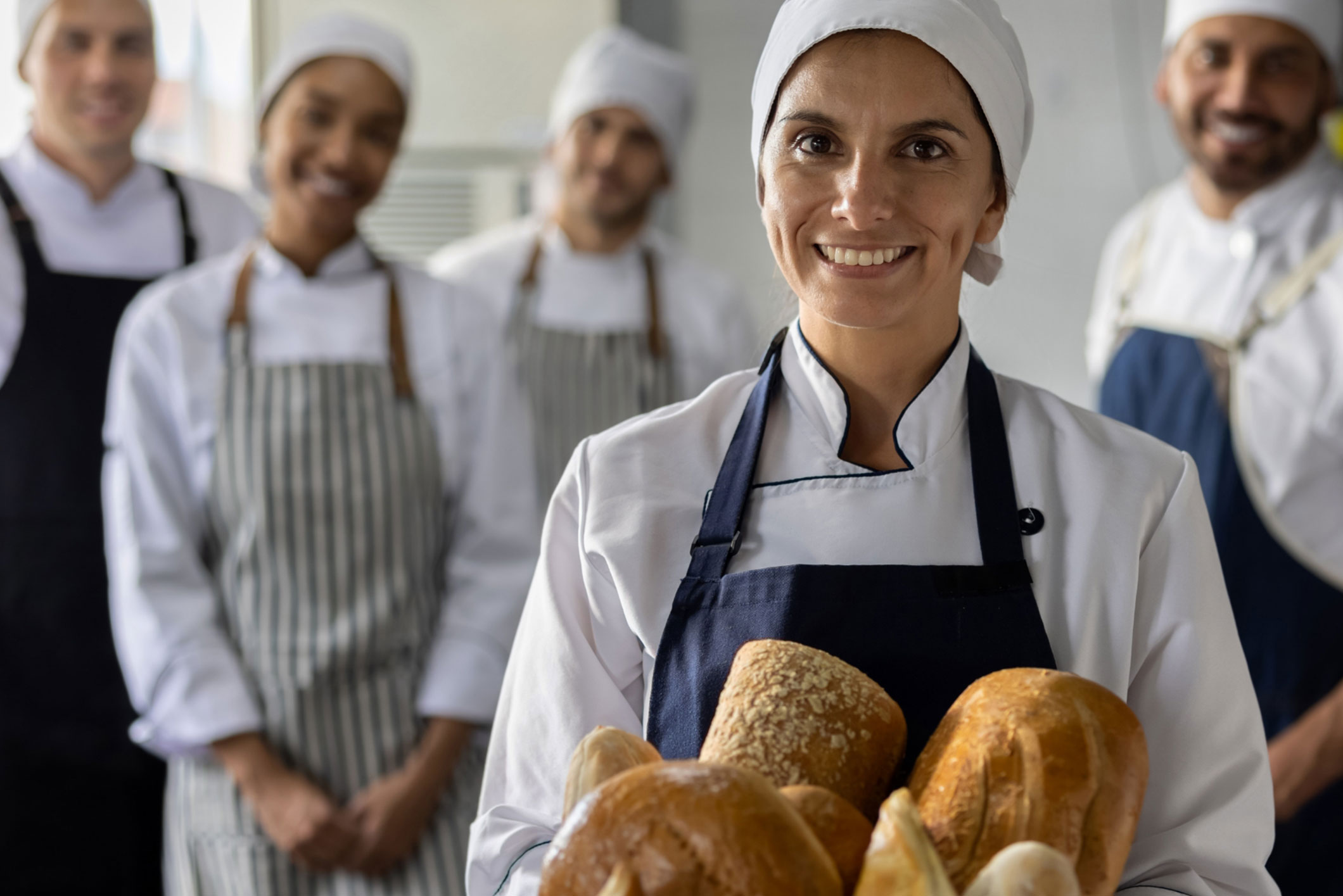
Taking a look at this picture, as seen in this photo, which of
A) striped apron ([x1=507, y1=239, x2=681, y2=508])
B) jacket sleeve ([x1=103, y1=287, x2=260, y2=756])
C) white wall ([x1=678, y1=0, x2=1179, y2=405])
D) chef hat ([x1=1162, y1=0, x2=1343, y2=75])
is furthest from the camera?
white wall ([x1=678, y1=0, x2=1179, y2=405])

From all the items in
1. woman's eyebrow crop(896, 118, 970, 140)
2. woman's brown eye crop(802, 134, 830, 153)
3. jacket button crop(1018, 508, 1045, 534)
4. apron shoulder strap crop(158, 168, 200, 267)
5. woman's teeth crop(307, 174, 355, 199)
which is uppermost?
woman's eyebrow crop(896, 118, 970, 140)

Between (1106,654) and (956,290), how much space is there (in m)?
0.32

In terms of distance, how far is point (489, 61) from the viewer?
10.3ft

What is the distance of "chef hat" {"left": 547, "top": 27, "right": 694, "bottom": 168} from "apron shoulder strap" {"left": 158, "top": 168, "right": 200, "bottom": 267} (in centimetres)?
79

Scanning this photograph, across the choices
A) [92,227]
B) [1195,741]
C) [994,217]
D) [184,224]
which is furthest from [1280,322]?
Answer: [92,227]

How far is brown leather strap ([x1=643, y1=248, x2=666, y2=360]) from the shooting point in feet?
8.27

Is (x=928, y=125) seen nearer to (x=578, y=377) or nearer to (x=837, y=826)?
(x=837, y=826)

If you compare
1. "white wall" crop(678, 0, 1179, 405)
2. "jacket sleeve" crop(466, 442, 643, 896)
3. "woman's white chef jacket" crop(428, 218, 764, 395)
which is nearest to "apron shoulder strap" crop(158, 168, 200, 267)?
"woman's white chef jacket" crop(428, 218, 764, 395)

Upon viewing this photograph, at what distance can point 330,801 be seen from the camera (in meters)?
1.74

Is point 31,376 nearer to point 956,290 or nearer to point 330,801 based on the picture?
point 330,801

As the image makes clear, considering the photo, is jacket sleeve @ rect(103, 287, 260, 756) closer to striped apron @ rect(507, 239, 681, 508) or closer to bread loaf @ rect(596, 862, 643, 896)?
striped apron @ rect(507, 239, 681, 508)

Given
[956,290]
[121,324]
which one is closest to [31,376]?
[121,324]

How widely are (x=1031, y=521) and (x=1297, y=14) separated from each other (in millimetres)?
1333

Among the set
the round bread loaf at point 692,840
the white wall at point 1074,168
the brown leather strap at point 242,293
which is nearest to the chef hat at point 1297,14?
the white wall at point 1074,168
